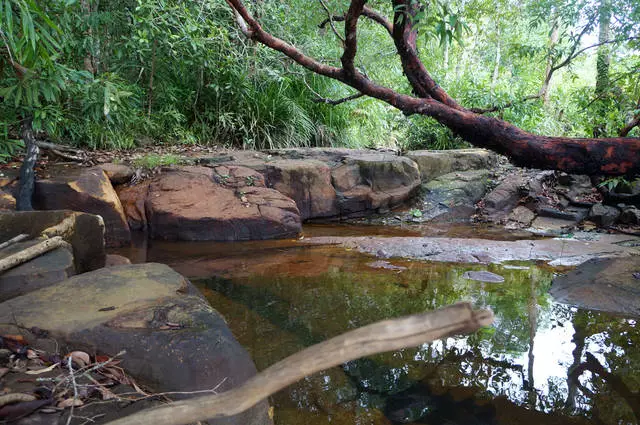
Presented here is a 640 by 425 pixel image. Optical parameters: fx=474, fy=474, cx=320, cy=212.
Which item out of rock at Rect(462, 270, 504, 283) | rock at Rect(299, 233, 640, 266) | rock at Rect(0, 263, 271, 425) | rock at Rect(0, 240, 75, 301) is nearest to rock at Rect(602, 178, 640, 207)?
rock at Rect(299, 233, 640, 266)

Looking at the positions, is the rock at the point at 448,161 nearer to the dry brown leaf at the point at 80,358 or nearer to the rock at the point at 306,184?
the rock at the point at 306,184

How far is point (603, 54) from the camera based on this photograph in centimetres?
697

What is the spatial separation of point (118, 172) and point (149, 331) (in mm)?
3749

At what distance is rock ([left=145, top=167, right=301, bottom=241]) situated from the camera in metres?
4.98

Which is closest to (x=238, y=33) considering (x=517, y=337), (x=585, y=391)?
(x=517, y=337)

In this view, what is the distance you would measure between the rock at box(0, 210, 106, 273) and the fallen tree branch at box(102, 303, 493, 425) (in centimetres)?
272

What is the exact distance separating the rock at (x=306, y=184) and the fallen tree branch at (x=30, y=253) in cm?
330

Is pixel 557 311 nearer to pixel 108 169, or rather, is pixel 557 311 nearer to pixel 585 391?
pixel 585 391

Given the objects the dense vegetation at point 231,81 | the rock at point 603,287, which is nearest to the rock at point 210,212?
the dense vegetation at point 231,81

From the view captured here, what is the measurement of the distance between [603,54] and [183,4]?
238 inches

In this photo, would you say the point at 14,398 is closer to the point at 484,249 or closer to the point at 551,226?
the point at 484,249

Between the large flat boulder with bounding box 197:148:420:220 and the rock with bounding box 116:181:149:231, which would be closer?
the rock with bounding box 116:181:149:231

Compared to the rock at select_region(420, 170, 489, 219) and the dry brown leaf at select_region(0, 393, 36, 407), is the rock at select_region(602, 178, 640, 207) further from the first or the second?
the dry brown leaf at select_region(0, 393, 36, 407)

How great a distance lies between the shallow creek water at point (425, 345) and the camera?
208 cm
